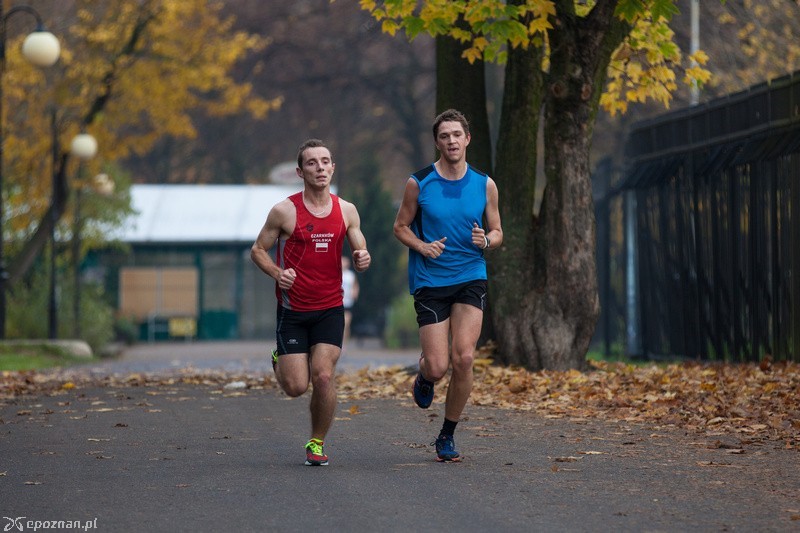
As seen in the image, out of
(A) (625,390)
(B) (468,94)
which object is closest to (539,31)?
(B) (468,94)

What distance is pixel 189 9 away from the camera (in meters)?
29.3

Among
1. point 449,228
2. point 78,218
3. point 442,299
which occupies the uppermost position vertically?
point 78,218

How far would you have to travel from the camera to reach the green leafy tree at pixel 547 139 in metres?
14.3

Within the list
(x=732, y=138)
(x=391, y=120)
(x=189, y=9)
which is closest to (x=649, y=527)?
(x=732, y=138)

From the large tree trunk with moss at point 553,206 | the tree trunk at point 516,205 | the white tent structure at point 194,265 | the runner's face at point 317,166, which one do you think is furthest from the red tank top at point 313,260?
the white tent structure at point 194,265

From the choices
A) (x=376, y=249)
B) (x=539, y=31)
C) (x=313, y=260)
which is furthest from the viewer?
(x=376, y=249)

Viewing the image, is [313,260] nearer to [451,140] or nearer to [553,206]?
[451,140]

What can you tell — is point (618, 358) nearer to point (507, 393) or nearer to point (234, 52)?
point (507, 393)

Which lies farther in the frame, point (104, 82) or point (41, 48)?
point (104, 82)

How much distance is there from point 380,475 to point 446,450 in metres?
0.70

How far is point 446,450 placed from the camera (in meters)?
9.27

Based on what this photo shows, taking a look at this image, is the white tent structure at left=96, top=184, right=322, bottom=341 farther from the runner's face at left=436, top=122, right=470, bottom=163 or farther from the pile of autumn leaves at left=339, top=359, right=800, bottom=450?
the runner's face at left=436, top=122, right=470, bottom=163

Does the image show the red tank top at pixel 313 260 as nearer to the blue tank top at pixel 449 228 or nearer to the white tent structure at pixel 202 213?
the blue tank top at pixel 449 228

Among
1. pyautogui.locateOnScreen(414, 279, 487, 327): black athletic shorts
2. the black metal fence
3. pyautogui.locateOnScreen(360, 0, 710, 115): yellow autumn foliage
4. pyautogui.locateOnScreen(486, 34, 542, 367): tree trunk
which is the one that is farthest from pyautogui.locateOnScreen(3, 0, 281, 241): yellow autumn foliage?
pyautogui.locateOnScreen(414, 279, 487, 327): black athletic shorts
